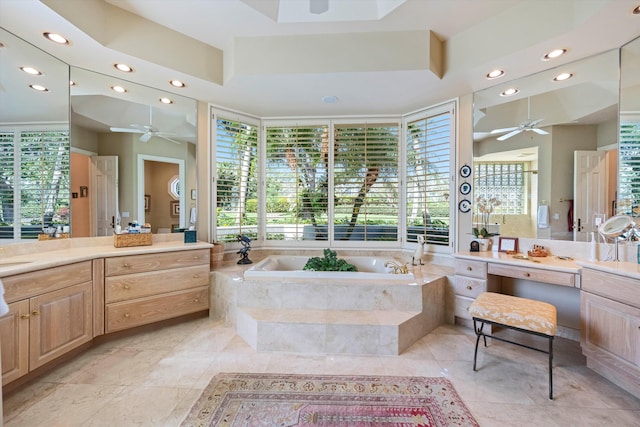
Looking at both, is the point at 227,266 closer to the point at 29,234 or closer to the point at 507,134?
the point at 29,234

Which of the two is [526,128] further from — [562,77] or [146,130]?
[146,130]

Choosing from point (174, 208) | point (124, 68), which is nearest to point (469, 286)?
point (174, 208)

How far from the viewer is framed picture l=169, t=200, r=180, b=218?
3.05 m

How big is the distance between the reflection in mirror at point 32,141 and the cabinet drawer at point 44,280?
654mm

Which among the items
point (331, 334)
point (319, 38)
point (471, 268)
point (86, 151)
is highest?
point (319, 38)

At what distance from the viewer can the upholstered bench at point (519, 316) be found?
178 cm

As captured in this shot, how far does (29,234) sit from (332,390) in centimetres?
282

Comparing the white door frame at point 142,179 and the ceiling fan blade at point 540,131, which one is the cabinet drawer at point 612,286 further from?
the white door frame at point 142,179

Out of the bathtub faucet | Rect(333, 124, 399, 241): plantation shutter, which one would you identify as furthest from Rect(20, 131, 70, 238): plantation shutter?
the bathtub faucet

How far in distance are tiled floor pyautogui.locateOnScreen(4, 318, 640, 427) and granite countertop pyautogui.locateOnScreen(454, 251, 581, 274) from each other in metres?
0.76

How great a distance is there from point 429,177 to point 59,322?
3759 millimetres

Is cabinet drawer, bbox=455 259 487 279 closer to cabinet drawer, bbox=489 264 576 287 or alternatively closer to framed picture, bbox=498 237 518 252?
cabinet drawer, bbox=489 264 576 287

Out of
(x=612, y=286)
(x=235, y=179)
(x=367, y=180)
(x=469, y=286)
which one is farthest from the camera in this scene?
(x=367, y=180)

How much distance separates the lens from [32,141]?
2.27 m
